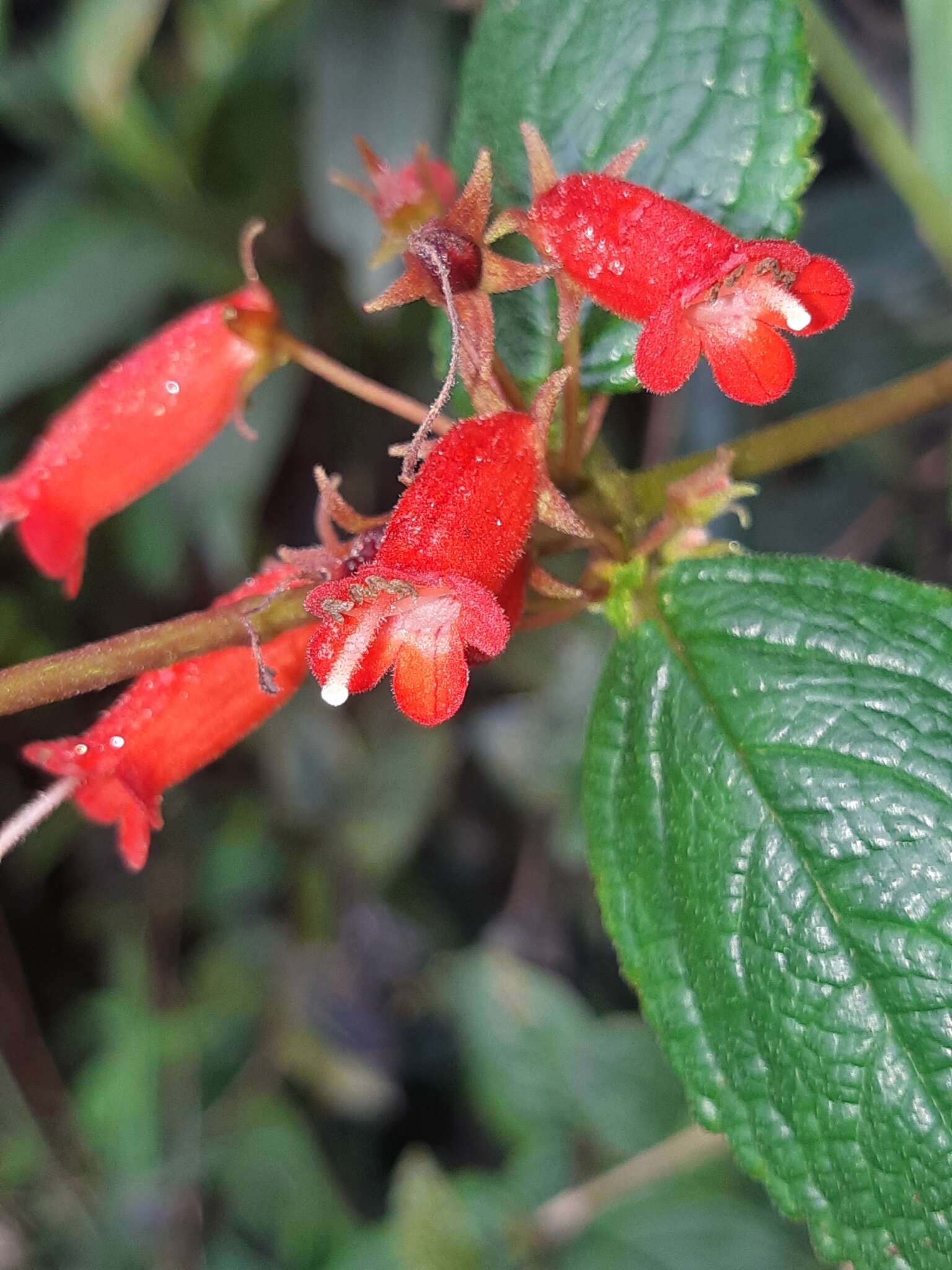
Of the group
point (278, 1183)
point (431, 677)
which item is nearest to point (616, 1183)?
point (278, 1183)

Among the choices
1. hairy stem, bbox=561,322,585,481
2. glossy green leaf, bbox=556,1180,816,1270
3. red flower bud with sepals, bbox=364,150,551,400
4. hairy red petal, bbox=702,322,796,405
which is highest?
red flower bud with sepals, bbox=364,150,551,400

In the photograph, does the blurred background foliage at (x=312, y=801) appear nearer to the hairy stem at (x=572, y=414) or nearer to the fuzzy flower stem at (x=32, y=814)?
the hairy stem at (x=572, y=414)

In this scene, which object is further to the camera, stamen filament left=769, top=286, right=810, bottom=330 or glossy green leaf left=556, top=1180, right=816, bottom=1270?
glossy green leaf left=556, top=1180, right=816, bottom=1270

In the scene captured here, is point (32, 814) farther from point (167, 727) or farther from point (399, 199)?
point (399, 199)

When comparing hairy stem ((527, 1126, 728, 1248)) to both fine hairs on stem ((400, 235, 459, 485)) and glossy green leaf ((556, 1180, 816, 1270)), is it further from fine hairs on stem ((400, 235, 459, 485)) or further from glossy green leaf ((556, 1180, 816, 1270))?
fine hairs on stem ((400, 235, 459, 485))

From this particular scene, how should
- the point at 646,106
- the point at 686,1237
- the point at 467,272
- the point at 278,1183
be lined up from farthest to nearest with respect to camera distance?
1. the point at 278,1183
2. the point at 686,1237
3. the point at 646,106
4. the point at 467,272

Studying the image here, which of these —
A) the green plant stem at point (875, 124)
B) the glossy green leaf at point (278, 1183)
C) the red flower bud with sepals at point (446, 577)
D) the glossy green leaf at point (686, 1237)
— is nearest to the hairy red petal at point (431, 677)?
the red flower bud with sepals at point (446, 577)

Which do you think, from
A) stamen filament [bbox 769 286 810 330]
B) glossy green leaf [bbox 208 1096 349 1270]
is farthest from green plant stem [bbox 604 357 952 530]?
glossy green leaf [bbox 208 1096 349 1270]
